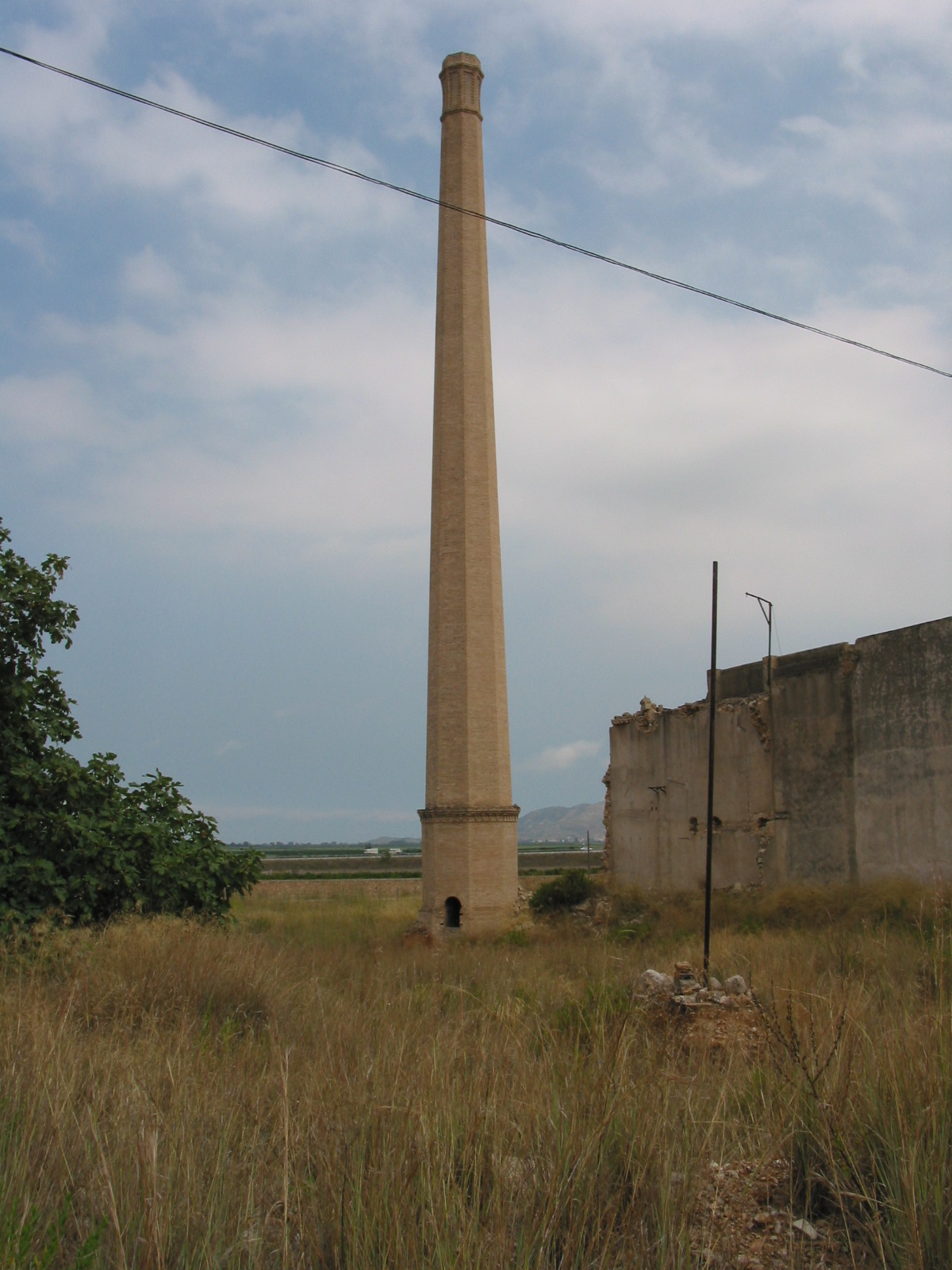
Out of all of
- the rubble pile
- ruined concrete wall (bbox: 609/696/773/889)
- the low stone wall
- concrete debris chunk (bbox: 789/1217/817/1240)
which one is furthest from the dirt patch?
the low stone wall

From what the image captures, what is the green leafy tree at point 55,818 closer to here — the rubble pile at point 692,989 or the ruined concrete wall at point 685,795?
the rubble pile at point 692,989

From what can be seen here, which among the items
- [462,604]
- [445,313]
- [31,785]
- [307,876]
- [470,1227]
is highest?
[445,313]

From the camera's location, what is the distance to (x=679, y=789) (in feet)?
66.0

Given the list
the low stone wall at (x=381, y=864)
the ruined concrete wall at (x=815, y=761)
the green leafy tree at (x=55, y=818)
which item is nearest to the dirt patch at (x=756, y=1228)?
the green leafy tree at (x=55, y=818)

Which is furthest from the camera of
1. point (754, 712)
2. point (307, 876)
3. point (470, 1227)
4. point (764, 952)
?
point (307, 876)

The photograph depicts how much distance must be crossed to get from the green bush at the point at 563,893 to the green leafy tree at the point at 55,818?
1078cm

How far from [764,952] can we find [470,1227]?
339 inches

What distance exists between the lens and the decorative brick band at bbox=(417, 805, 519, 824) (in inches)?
882

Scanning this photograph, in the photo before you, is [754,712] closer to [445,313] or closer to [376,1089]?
[445,313]

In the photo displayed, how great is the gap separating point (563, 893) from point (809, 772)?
742 cm

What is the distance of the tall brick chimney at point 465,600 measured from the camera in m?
22.5

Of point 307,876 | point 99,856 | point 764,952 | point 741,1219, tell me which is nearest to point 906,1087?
point 741,1219

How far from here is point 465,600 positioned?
23.1m

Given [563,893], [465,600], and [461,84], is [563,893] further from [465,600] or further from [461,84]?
[461,84]
